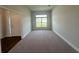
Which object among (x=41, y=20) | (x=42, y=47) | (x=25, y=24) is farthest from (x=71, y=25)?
(x=41, y=20)

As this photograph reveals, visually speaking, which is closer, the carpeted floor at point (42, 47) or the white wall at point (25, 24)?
the carpeted floor at point (42, 47)

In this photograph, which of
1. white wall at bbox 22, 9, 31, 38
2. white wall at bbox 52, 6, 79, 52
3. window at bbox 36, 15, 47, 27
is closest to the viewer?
white wall at bbox 52, 6, 79, 52

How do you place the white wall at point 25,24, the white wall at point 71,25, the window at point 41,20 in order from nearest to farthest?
1. the white wall at point 71,25
2. the white wall at point 25,24
3. the window at point 41,20

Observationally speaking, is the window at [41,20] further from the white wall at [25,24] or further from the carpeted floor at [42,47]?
the carpeted floor at [42,47]

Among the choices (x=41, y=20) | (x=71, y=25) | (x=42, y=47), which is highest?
(x=41, y=20)

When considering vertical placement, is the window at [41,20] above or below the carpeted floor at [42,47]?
above

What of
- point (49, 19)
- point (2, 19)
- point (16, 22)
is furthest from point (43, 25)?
point (2, 19)

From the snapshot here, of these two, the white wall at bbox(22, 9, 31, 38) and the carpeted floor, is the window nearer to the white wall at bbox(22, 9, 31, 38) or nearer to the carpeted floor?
the white wall at bbox(22, 9, 31, 38)

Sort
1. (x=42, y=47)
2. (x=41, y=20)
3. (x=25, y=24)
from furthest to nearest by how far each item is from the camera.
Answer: (x=41, y=20)
(x=25, y=24)
(x=42, y=47)

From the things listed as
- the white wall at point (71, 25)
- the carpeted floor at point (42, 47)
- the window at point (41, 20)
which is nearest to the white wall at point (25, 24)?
the carpeted floor at point (42, 47)

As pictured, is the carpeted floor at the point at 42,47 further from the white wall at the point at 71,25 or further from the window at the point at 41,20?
the window at the point at 41,20

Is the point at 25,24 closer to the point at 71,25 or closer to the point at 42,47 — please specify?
the point at 42,47

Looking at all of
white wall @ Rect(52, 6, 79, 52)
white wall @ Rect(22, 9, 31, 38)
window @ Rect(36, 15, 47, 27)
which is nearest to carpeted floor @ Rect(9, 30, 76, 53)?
white wall @ Rect(52, 6, 79, 52)

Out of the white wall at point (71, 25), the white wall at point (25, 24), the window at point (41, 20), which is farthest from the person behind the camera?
the window at point (41, 20)
